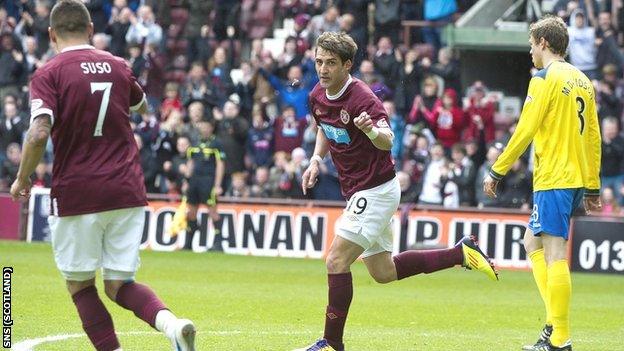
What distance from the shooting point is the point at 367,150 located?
32.4 ft

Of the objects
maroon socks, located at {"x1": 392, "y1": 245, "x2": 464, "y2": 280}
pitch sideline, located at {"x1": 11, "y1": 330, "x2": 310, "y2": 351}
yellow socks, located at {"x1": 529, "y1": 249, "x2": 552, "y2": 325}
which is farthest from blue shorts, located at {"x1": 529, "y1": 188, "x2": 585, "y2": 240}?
pitch sideline, located at {"x1": 11, "y1": 330, "x2": 310, "y2": 351}

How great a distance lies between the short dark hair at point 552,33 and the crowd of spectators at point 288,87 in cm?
1168

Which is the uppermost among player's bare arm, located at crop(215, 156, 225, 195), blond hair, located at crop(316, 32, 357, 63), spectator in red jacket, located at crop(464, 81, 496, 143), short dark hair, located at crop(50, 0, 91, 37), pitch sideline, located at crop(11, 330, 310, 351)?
short dark hair, located at crop(50, 0, 91, 37)

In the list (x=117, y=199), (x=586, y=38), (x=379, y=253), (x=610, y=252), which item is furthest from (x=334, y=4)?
(x=117, y=199)

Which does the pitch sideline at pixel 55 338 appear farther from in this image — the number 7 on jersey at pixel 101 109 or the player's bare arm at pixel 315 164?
the number 7 on jersey at pixel 101 109

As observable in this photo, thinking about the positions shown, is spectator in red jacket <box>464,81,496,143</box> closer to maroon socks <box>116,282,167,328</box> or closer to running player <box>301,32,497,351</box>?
running player <box>301,32,497,351</box>

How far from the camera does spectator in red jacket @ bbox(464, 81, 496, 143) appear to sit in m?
23.6

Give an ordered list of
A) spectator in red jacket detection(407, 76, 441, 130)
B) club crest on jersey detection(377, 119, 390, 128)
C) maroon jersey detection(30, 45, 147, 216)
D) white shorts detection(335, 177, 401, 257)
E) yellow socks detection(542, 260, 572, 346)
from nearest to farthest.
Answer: maroon jersey detection(30, 45, 147, 216)
club crest on jersey detection(377, 119, 390, 128)
white shorts detection(335, 177, 401, 257)
yellow socks detection(542, 260, 572, 346)
spectator in red jacket detection(407, 76, 441, 130)

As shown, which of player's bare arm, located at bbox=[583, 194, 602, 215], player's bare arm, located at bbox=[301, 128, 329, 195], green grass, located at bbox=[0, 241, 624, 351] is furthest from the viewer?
green grass, located at bbox=[0, 241, 624, 351]

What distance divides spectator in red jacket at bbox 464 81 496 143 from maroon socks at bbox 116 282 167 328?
1553 cm

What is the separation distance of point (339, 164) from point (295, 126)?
14.6 metres

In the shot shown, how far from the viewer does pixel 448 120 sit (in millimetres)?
23875

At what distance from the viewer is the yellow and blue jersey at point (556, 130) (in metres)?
→ 9.98

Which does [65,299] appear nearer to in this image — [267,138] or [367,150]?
[367,150]
